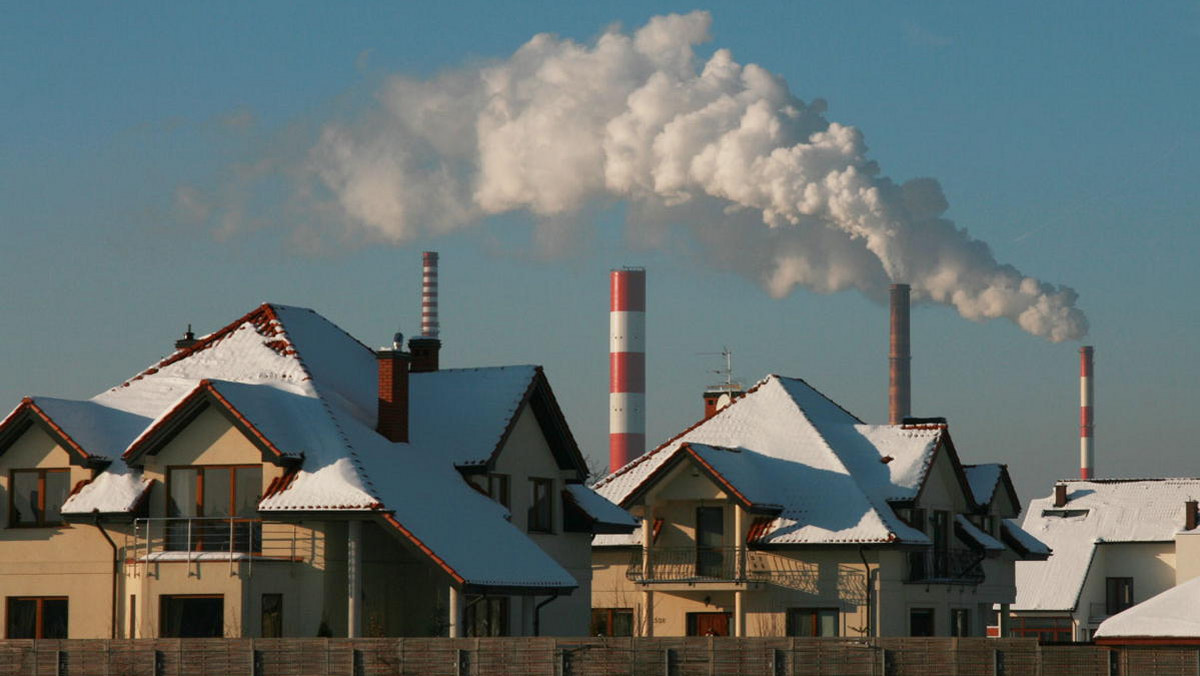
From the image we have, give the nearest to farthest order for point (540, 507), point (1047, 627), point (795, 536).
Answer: point (540, 507) < point (795, 536) < point (1047, 627)

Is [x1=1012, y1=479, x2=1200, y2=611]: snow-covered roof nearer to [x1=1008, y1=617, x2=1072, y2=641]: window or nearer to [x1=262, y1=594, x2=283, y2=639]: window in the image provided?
[x1=1008, y1=617, x2=1072, y2=641]: window

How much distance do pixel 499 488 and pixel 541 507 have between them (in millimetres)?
2194

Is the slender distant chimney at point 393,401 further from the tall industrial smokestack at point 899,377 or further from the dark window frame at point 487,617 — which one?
the tall industrial smokestack at point 899,377

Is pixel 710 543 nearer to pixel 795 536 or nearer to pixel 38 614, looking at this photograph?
pixel 795 536

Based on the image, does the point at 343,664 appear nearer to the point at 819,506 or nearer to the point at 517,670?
the point at 517,670

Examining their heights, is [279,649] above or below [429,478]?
below

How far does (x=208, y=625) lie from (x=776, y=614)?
18.5 meters

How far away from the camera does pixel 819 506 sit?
56.4 metres

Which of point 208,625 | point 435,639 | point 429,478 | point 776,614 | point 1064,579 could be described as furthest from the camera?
point 1064,579

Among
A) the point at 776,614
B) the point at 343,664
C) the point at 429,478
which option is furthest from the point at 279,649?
the point at 776,614

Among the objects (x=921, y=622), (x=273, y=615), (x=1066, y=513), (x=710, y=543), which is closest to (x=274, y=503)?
(x=273, y=615)

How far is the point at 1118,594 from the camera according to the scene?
267ft

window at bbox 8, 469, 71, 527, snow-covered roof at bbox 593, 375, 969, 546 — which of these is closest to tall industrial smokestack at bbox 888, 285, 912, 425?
snow-covered roof at bbox 593, 375, 969, 546

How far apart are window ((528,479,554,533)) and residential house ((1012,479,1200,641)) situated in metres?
32.2
